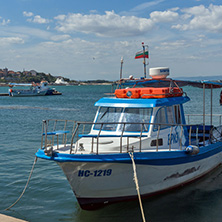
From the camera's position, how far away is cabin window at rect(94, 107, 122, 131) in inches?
424

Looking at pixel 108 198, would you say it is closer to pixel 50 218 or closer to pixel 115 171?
pixel 115 171

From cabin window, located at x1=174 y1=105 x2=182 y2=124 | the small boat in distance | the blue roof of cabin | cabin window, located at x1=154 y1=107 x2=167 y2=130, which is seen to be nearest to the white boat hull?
cabin window, located at x1=154 y1=107 x2=167 y2=130

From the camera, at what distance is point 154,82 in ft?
45.7

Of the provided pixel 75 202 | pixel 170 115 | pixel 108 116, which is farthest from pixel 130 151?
pixel 75 202

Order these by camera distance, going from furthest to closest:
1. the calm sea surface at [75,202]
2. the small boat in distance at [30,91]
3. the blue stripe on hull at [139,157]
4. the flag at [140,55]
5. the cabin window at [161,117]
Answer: the small boat in distance at [30,91] < the flag at [140,55] < the cabin window at [161,117] < the calm sea surface at [75,202] < the blue stripe on hull at [139,157]

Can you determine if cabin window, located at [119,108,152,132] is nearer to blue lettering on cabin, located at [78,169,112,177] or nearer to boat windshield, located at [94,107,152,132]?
boat windshield, located at [94,107,152,132]

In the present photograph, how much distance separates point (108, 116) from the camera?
433 inches

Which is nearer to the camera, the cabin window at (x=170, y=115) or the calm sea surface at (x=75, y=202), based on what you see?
the calm sea surface at (x=75, y=202)

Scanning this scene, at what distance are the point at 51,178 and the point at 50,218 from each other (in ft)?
11.7

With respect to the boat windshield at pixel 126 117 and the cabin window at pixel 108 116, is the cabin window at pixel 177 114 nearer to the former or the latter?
the boat windshield at pixel 126 117

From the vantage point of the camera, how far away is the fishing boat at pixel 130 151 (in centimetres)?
898

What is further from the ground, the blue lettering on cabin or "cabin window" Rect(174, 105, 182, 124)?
"cabin window" Rect(174, 105, 182, 124)

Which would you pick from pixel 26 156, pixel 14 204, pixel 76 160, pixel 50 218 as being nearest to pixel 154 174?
pixel 76 160

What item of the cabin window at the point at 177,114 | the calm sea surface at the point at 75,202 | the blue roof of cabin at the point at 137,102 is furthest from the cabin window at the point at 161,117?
the calm sea surface at the point at 75,202
